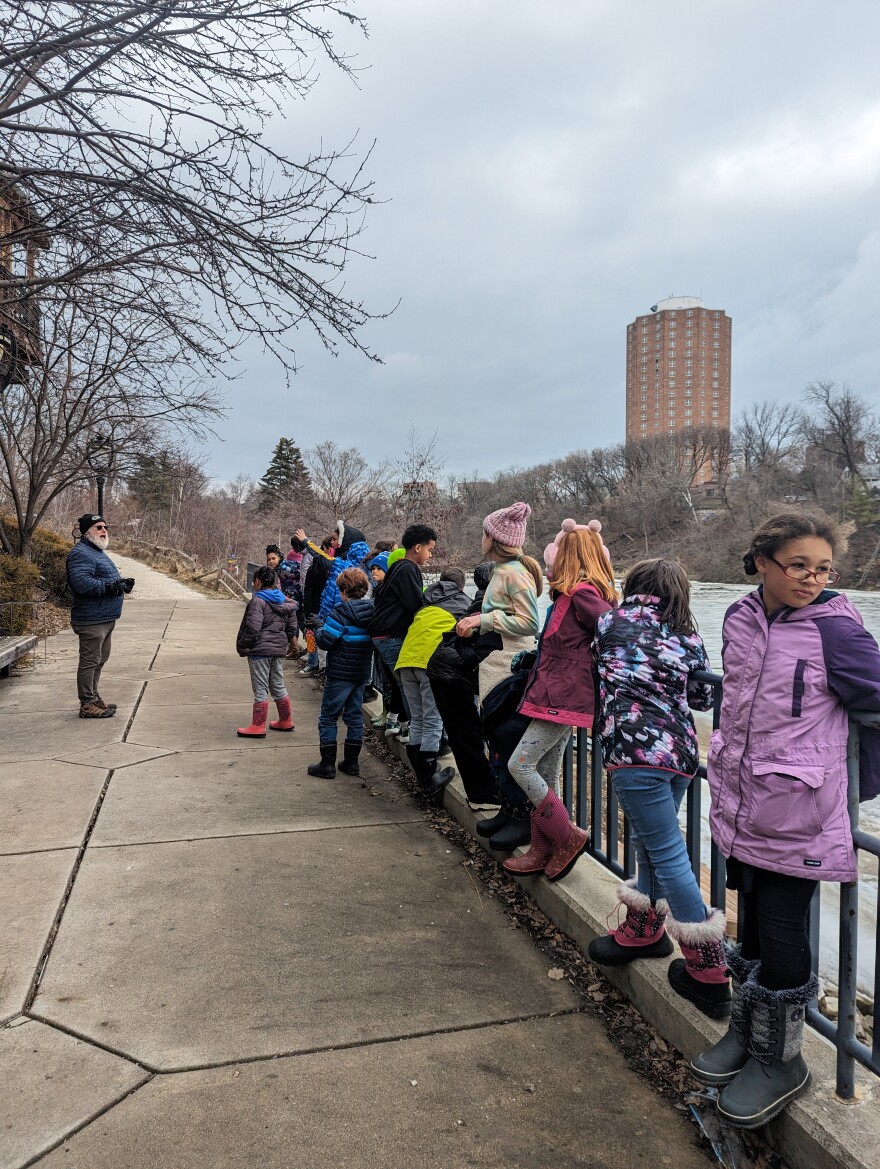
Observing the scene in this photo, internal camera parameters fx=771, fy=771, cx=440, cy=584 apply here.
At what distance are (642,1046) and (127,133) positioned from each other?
5632 millimetres

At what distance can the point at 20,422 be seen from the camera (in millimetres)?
16906

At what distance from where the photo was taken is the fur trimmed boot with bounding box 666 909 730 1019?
7.99 feet

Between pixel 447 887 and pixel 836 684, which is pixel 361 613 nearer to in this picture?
pixel 447 887

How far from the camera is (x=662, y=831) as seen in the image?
2.53 meters

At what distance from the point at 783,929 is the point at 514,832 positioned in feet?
6.22

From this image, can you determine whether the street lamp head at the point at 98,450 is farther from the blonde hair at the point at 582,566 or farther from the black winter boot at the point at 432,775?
the blonde hair at the point at 582,566

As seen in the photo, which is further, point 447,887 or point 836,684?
point 447,887

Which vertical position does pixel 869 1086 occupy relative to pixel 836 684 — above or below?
below

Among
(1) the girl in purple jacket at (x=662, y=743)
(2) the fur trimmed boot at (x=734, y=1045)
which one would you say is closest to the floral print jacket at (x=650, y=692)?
(1) the girl in purple jacket at (x=662, y=743)

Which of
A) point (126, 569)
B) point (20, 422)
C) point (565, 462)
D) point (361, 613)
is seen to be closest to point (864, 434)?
point (565, 462)

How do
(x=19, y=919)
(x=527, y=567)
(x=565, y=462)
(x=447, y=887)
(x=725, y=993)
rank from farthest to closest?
(x=565, y=462)
(x=527, y=567)
(x=447, y=887)
(x=19, y=919)
(x=725, y=993)

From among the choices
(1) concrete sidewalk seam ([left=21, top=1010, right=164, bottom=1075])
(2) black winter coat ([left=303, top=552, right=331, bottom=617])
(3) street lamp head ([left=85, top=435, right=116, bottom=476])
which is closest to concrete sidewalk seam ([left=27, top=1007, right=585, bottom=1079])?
(1) concrete sidewalk seam ([left=21, top=1010, right=164, bottom=1075])

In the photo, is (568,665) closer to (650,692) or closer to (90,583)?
(650,692)

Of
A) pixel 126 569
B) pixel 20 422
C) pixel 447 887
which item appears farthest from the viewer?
pixel 126 569
